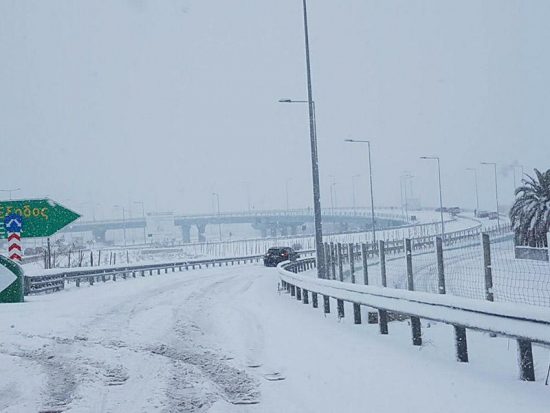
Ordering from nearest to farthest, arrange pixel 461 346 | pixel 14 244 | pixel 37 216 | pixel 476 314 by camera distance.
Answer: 1. pixel 476 314
2. pixel 461 346
3. pixel 14 244
4. pixel 37 216

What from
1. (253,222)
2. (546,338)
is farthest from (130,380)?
(253,222)

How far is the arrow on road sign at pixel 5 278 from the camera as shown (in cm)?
2050

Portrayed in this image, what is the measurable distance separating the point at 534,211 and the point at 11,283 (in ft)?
102

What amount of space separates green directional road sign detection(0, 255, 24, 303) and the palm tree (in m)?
29.0

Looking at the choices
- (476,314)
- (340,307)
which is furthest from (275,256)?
(476,314)

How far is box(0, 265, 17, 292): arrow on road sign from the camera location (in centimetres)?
2050

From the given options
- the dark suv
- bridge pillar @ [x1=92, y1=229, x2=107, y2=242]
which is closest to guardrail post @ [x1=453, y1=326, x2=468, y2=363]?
the dark suv

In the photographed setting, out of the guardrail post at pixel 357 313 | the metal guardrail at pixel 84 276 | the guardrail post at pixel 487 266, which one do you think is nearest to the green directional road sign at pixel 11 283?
the metal guardrail at pixel 84 276

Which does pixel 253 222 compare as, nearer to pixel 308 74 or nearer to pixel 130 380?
pixel 308 74

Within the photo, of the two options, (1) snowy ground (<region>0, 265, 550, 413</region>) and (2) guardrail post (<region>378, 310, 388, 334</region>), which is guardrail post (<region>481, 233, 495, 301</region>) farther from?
(2) guardrail post (<region>378, 310, 388, 334</region>)

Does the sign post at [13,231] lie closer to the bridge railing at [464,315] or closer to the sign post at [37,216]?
the sign post at [37,216]

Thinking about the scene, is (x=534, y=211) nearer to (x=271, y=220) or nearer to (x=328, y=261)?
(x=328, y=261)

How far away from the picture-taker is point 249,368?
338 inches

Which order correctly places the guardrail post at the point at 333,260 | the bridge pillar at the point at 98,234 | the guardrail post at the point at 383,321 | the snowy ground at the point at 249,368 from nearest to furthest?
the snowy ground at the point at 249,368
the guardrail post at the point at 383,321
the guardrail post at the point at 333,260
the bridge pillar at the point at 98,234
